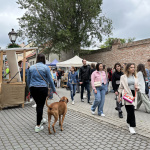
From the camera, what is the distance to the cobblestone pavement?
12.0ft

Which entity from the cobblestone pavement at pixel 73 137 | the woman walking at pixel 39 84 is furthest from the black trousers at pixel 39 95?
the cobblestone pavement at pixel 73 137

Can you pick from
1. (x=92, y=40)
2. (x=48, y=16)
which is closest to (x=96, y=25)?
(x=92, y=40)

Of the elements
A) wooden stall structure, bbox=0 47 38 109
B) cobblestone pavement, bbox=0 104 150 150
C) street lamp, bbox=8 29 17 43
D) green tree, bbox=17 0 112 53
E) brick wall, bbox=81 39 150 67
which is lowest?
cobblestone pavement, bbox=0 104 150 150

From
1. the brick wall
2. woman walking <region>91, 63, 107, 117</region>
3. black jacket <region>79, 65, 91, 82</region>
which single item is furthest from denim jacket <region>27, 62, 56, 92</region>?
the brick wall

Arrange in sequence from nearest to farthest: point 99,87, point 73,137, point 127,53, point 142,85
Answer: point 73,137, point 99,87, point 142,85, point 127,53

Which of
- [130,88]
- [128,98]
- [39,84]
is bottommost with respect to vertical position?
[128,98]

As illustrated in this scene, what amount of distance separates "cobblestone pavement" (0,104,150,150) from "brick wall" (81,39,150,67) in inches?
418

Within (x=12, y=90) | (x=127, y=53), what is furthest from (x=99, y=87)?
(x=127, y=53)

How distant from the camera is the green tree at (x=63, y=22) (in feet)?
67.7

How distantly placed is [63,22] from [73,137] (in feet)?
60.8

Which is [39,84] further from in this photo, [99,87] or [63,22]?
[63,22]

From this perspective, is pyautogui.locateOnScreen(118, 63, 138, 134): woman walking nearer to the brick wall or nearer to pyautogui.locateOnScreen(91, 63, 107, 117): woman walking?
pyautogui.locateOnScreen(91, 63, 107, 117): woman walking

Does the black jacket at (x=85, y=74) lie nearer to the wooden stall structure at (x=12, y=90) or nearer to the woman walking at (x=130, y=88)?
the wooden stall structure at (x=12, y=90)

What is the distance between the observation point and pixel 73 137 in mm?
4164
